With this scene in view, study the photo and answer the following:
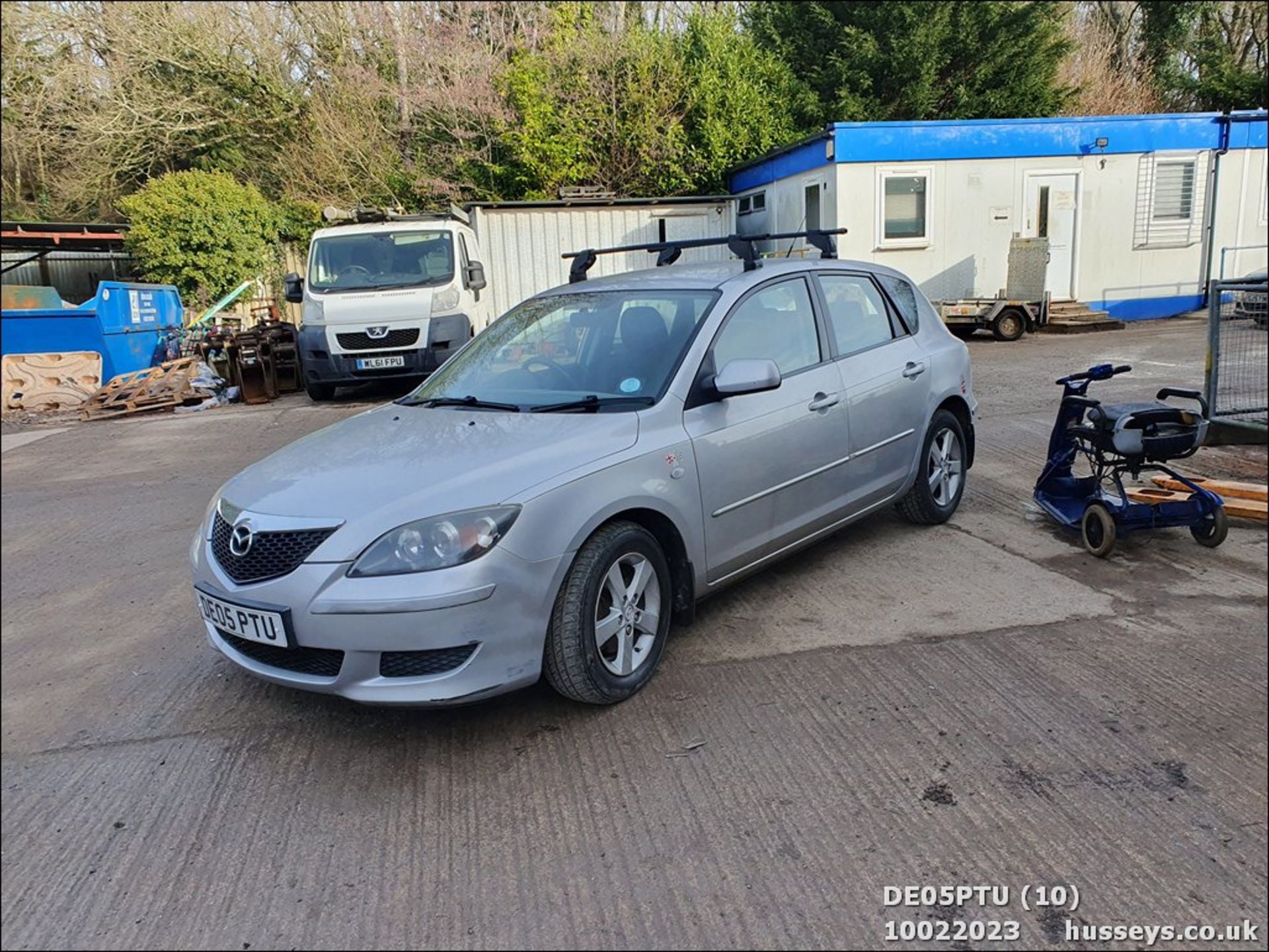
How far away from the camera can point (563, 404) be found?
386cm

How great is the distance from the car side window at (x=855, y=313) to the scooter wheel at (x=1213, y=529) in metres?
1.87

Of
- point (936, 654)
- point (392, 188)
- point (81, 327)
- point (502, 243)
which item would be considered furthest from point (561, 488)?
point (392, 188)

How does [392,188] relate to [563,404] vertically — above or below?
above

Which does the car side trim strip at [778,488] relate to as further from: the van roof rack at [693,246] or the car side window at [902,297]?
the car side window at [902,297]

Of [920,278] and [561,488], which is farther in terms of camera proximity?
[920,278]

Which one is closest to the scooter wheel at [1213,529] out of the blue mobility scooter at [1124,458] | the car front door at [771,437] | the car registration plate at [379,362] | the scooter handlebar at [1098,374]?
the blue mobility scooter at [1124,458]

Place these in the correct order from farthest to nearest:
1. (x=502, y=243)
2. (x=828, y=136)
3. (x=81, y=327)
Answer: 1. (x=502, y=243)
2. (x=828, y=136)
3. (x=81, y=327)

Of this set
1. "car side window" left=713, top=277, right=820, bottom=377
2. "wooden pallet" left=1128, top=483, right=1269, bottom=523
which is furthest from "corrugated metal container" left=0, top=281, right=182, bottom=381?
"wooden pallet" left=1128, top=483, right=1269, bottom=523

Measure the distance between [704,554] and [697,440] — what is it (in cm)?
47

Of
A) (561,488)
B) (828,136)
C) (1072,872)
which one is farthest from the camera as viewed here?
(828,136)

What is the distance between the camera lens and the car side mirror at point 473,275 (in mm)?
12344

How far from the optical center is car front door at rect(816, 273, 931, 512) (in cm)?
469

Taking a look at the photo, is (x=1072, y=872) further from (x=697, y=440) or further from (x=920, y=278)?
(x=920, y=278)
